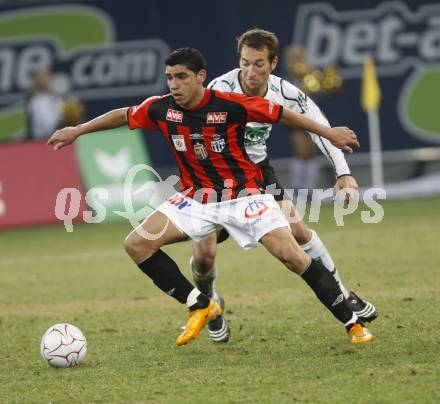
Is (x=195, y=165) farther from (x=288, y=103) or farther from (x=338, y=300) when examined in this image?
(x=338, y=300)

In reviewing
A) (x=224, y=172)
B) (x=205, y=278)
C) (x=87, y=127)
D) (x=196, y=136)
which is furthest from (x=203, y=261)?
(x=87, y=127)

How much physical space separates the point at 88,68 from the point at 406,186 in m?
6.00

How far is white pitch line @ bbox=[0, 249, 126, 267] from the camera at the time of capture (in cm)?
1328

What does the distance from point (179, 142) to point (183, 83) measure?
43cm

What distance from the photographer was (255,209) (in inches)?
283

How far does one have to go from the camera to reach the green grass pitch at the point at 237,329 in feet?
19.9

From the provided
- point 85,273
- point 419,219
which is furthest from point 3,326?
point 419,219

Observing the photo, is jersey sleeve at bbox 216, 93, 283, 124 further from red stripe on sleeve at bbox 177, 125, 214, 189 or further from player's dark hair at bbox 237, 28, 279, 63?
player's dark hair at bbox 237, 28, 279, 63

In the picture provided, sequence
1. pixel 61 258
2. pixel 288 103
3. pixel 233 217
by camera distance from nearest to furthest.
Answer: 1. pixel 233 217
2. pixel 288 103
3. pixel 61 258

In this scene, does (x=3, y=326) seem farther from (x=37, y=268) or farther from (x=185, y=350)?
(x=37, y=268)

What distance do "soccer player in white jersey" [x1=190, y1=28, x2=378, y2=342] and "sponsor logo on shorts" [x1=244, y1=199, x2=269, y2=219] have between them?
0.61 meters

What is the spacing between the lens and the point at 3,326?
29.1 feet

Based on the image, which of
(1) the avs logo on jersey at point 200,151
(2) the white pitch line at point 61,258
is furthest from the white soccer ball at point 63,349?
(2) the white pitch line at point 61,258

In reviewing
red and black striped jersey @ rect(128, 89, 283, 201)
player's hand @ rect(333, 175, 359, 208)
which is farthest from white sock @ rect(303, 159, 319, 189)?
red and black striped jersey @ rect(128, 89, 283, 201)
